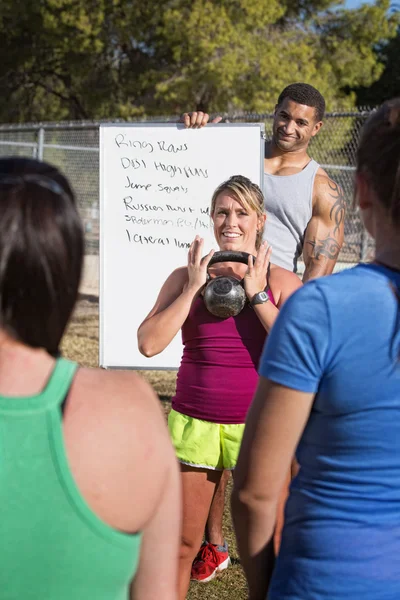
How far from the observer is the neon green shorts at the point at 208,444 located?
278cm

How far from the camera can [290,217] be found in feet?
12.5

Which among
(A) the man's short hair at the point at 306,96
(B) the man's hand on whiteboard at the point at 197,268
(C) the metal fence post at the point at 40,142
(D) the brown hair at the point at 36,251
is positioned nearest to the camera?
(D) the brown hair at the point at 36,251

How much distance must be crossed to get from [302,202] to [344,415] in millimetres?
2561

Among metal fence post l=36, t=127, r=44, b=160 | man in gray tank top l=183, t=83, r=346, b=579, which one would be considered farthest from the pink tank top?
metal fence post l=36, t=127, r=44, b=160

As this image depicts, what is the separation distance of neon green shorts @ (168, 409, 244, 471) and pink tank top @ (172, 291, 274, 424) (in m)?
0.03

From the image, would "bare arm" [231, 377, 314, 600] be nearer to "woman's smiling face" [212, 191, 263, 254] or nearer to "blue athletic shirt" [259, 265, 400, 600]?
"blue athletic shirt" [259, 265, 400, 600]

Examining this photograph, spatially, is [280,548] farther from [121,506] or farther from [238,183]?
[238,183]

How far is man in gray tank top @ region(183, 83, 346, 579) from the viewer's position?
3.81m

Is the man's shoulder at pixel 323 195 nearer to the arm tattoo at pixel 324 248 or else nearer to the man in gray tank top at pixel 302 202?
the man in gray tank top at pixel 302 202

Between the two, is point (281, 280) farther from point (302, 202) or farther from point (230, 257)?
point (302, 202)

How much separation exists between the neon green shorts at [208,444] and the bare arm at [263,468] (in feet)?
4.22

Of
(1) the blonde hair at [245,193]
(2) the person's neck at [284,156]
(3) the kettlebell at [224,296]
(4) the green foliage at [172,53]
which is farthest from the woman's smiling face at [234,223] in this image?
(4) the green foliage at [172,53]

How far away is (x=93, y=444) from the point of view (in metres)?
1.07

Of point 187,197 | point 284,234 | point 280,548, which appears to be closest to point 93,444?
point 280,548
